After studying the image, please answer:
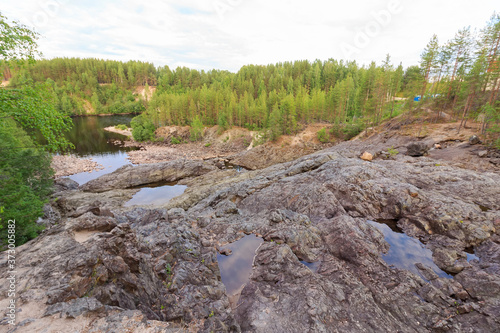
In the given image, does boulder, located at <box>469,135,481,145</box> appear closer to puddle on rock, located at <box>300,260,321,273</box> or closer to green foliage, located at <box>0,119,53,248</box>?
puddle on rock, located at <box>300,260,321,273</box>

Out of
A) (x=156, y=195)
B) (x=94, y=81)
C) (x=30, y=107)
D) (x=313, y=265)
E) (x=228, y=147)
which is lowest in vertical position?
(x=156, y=195)

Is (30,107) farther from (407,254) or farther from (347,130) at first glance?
(347,130)

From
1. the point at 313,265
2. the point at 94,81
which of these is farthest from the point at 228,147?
the point at 94,81

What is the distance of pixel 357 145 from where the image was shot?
47594mm

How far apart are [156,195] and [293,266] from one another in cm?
2959

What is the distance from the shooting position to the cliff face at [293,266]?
8.29 meters

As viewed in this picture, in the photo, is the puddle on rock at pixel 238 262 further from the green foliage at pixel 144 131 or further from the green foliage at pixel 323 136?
the green foliage at pixel 144 131

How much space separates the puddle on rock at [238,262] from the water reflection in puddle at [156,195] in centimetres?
1974

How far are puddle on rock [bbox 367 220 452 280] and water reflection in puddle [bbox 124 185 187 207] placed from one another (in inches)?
1159

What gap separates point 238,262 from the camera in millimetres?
15039

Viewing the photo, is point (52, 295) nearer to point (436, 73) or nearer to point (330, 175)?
point (330, 175)

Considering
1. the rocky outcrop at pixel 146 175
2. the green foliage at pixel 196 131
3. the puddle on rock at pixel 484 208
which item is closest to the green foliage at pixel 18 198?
the rocky outcrop at pixel 146 175

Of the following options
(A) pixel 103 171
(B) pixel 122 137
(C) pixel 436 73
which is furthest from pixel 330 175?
(B) pixel 122 137

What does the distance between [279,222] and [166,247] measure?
946 centimetres
